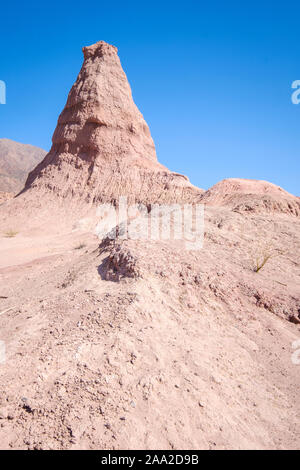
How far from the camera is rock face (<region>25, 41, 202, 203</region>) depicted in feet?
46.4

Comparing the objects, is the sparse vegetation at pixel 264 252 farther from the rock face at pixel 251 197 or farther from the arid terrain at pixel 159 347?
the rock face at pixel 251 197

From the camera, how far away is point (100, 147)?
48.4 feet

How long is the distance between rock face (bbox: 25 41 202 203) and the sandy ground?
10167mm

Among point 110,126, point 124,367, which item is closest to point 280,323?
point 124,367

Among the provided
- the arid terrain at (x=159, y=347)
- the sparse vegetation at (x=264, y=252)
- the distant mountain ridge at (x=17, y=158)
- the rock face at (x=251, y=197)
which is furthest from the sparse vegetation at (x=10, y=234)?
the distant mountain ridge at (x=17, y=158)

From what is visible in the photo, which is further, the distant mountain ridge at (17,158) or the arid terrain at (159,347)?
the distant mountain ridge at (17,158)

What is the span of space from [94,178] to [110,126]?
9.73ft

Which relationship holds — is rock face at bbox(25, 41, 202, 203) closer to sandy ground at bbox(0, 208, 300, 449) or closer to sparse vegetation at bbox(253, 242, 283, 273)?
sparse vegetation at bbox(253, 242, 283, 273)

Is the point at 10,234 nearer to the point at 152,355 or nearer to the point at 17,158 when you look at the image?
the point at 152,355

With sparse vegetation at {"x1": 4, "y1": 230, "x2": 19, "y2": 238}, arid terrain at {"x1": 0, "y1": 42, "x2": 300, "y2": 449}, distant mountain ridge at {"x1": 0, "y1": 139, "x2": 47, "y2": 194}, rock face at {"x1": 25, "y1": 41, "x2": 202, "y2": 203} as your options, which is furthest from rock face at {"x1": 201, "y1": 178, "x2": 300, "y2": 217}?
distant mountain ridge at {"x1": 0, "y1": 139, "x2": 47, "y2": 194}

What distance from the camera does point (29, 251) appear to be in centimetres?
921

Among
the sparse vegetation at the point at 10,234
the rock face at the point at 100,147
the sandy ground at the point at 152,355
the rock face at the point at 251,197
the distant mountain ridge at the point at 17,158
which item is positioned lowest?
the sandy ground at the point at 152,355

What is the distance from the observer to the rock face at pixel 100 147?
14.1 metres

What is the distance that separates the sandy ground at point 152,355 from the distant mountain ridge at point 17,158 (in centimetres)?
5173
